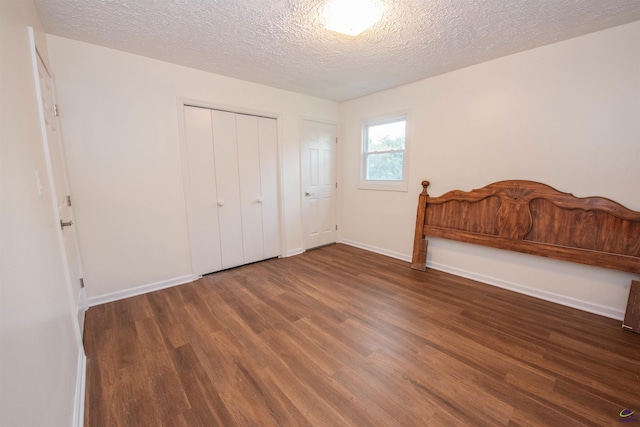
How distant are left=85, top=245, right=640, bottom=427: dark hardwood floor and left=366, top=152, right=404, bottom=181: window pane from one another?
1.70m

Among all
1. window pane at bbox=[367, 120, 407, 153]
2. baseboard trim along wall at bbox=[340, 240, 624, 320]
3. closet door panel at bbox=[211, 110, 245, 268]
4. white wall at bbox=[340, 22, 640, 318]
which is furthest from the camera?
window pane at bbox=[367, 120, 407, 153]

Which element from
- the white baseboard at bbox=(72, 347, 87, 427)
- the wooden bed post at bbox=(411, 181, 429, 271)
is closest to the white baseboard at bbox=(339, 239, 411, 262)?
the wooden bed post at bbox=(411, 181, 429, 271)

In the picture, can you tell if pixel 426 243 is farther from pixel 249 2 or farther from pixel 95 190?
pixel 95 190

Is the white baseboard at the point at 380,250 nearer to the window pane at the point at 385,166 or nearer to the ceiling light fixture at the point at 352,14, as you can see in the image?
the window pane at the point at 385,166

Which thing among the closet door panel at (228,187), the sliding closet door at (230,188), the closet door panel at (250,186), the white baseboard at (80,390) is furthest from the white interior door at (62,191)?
the closet door panel at (250,186)

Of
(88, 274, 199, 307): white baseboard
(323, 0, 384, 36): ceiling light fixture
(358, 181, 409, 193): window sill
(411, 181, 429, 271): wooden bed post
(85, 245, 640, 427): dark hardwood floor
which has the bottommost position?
(85, 245, 640, 427): dark hardwood floor

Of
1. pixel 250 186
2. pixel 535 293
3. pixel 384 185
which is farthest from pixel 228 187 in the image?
pixel 535 293

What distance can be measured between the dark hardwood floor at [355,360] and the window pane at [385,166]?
1.70m

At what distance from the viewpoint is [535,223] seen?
254cm

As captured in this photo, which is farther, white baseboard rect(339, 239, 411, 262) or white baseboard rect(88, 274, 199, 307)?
white baseboard rect(339, 239, 411, 262)

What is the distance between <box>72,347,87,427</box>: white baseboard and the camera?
1305 mm

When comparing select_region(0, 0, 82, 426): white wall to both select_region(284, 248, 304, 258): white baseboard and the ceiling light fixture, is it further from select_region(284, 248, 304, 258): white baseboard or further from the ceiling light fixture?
select_region(284, 248, 304, 258): white baseboard

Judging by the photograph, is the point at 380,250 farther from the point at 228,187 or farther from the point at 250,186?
the point at 228,187

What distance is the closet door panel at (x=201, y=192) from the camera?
296cm
